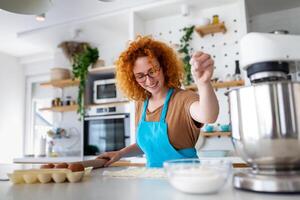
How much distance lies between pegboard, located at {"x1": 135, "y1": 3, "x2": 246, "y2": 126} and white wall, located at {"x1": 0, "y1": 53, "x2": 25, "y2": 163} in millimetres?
2903

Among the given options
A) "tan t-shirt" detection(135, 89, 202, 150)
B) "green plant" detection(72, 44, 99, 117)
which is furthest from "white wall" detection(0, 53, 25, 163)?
"tan t-shirt" detection(135, 89, 202, 150)

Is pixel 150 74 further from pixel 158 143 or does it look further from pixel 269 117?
pixel 269 117

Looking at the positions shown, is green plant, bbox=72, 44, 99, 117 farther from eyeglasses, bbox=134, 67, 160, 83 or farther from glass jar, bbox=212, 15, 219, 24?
eyeglasses, bbox=134, 67, 160, 83

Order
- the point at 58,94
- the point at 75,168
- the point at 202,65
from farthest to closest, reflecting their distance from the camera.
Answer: the point at 58,94, the point at 75,168, the point at 202,65

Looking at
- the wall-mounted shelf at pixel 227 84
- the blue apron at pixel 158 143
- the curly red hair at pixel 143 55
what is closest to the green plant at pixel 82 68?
the wall-mounted shelf at pixel 227 84

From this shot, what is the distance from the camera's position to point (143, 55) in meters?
1.39

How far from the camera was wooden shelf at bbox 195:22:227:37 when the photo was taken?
290cm

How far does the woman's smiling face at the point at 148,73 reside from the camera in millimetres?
1353

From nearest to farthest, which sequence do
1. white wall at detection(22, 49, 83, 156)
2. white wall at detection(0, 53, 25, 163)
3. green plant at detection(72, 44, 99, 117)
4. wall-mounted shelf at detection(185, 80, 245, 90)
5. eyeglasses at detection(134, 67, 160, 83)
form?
eyeglasses at detection(134, 67, 160, 83) < wall-mounted shelf at detection(185, 80, 245, 90) < green plant at detection(72, 44, 99, 117) < white wall at detection(22, 49, 83, 156) < white wall at detection(0, 53, 25, 163)

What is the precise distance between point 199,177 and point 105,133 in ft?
9.37

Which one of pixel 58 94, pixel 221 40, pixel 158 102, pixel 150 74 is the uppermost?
pixel 221 40

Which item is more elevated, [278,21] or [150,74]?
[278,21]

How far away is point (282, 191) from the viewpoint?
1.90 feet

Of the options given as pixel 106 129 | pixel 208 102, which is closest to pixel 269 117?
pixel 208 102
